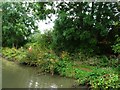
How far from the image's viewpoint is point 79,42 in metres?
11.9

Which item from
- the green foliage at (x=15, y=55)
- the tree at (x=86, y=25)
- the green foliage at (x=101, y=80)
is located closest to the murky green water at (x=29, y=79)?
the green foliage at (x=101, y=80)

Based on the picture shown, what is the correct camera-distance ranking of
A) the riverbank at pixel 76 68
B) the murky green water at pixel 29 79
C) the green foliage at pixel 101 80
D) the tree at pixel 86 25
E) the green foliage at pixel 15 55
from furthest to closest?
the green foliage at pixel 15 55
the tree at pixel 86 25
the murky green water at pixel 29 79
the riverbank at pixel 76 68
the green foliage at pixel 101 80

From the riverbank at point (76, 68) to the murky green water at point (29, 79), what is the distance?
1.14 ft

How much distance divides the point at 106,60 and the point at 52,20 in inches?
154

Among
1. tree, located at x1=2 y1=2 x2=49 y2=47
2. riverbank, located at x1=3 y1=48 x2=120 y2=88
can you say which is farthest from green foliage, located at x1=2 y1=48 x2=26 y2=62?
tree, located at x1=2 y1=2 x2=49 y2=47

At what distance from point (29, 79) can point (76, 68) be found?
1955mm

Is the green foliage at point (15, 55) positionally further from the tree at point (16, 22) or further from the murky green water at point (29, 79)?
the tree at point (16, 22)

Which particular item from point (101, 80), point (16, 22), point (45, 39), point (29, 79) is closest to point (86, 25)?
point (45, 39)

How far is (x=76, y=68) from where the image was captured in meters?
9.64

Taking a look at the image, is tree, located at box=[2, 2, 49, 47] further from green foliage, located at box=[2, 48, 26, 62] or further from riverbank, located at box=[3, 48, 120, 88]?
riverbank, located at box=[3, 48, 120, 88]

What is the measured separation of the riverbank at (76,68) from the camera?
7.33 m

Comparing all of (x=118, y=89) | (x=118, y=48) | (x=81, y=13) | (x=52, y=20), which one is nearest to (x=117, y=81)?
(x=118, y=89)

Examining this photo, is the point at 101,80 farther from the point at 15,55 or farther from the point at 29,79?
the point at 15,55

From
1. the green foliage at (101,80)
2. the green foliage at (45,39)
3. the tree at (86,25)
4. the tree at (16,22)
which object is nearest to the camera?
the green foliage at (101,80)
